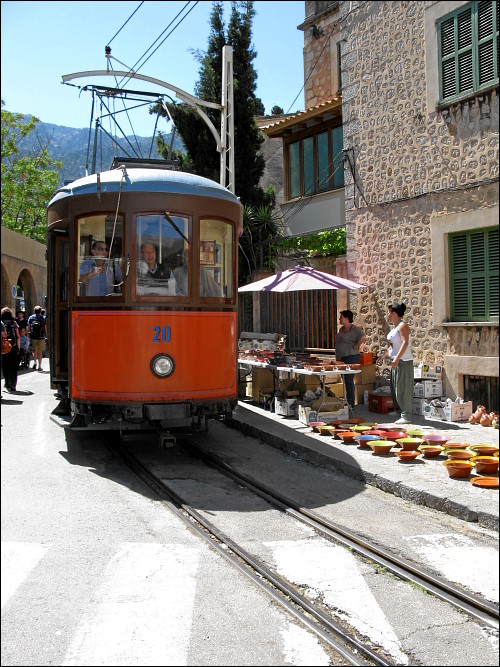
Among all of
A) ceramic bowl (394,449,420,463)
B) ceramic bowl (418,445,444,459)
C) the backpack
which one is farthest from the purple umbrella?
the backpack

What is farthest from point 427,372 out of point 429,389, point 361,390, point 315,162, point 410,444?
point 315,162

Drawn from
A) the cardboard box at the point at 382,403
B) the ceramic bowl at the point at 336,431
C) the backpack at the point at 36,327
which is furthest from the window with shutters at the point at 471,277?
the backpack at the point at 36,327

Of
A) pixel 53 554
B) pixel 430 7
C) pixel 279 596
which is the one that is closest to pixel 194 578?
pixel 279 596

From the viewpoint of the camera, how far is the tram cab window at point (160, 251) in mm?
7574

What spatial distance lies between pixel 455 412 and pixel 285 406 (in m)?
2.75

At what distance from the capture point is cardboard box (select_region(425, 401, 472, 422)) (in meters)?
9.50

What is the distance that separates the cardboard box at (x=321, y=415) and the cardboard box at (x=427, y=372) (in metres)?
1.20

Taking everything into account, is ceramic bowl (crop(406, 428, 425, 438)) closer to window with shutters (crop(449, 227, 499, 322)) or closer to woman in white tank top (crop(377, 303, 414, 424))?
woman in white tank top (crop(377, 303, 414, 424))

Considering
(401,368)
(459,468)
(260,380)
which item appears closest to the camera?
(459,468)

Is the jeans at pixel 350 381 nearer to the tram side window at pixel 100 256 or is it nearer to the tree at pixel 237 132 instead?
the tram side window at pixel 100 256

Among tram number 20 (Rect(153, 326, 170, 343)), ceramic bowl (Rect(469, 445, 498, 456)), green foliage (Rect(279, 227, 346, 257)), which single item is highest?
green foliage (Rect(279, 227, 346, 257))

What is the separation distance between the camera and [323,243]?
15336mm

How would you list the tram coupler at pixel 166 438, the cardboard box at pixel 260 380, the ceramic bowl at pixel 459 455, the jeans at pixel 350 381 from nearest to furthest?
the ceramic bowl at pixel 459 455, the tram coupler at pixel 166 438, the jeans at pixel 350 381, the cardboard box at pixel 260 380

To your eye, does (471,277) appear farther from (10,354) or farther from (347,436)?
(10,354)
